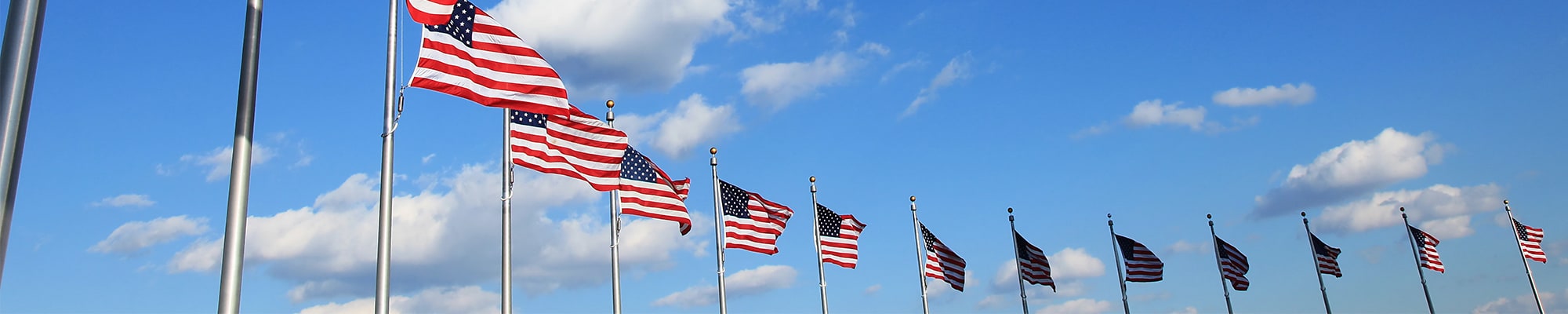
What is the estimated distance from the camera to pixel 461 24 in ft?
51.9

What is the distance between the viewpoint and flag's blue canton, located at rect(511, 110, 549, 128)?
2100 centimetres

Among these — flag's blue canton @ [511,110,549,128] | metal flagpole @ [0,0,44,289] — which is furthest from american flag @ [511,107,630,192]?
metal flagpole @ [0,0,44,289]

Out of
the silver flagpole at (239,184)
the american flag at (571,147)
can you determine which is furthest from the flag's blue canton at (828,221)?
the silver flagpole at (239,184)

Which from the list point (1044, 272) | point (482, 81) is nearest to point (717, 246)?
point (482, 81)

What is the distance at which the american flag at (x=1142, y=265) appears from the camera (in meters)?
45.6

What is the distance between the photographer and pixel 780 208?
3294 cm

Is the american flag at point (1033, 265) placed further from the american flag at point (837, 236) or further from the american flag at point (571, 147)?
the american flag at point (571, 147)

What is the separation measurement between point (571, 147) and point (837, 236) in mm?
14869

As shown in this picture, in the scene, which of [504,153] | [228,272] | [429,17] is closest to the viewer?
[228,272]

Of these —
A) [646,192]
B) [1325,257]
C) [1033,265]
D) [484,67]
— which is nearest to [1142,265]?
[1033,265]

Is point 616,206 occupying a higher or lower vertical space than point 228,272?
higher

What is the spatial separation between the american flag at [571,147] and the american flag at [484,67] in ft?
14.4

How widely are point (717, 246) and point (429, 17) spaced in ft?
50.2

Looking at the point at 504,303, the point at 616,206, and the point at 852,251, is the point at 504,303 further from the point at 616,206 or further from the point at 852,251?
the point at 852,251
